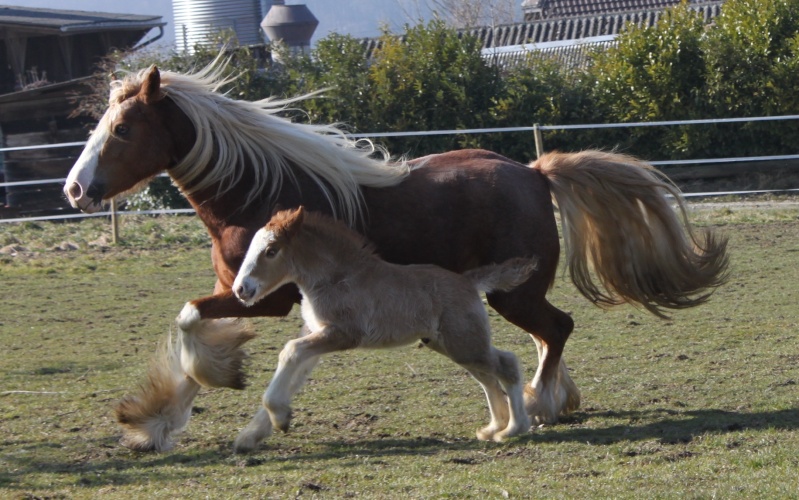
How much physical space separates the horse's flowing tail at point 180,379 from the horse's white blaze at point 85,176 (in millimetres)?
763

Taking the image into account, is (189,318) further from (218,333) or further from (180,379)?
(180,379)

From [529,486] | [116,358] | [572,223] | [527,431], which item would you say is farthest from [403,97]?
[529,486]

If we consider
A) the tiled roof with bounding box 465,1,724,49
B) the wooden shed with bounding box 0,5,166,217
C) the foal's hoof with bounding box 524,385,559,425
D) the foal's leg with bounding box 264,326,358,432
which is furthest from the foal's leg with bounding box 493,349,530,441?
the tiled roof with bounding box 465,1,724,49

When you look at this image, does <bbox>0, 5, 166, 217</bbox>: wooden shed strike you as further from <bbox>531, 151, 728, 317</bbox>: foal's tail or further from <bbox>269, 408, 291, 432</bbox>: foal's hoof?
<bbox>269, 408, 291, 432</bbox>: foal's hoof

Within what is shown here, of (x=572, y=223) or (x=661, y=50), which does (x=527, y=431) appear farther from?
(x=661, y=50)

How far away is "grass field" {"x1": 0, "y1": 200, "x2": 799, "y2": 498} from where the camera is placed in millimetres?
4266

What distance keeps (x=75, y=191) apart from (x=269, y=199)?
37.7 inches

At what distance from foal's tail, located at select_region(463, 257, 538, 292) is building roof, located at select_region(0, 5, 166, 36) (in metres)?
18.7

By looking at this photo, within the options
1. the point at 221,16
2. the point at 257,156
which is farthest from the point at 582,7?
the point at 257,156

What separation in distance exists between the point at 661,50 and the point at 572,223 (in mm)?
11063

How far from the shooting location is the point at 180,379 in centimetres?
538

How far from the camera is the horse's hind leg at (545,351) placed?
5504 mm

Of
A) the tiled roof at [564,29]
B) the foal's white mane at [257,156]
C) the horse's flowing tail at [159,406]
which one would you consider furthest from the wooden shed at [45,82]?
the horse's flowing tail at [159,406]

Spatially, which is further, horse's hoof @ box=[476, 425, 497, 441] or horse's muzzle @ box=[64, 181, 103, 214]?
horse's muzzle @ box=[64, 181, 103, 214]
